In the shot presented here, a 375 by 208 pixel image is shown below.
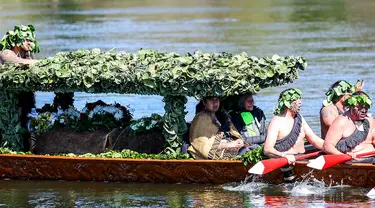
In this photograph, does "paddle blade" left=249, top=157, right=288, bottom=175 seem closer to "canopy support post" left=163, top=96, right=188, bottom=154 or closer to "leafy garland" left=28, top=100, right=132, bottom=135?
"canopy support post" left=163, top=96, right=188, bottom=154

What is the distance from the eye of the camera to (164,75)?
57.3ft

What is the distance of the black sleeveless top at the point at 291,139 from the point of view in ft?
56.3

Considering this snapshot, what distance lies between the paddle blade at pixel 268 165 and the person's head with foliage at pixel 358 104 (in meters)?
1.18

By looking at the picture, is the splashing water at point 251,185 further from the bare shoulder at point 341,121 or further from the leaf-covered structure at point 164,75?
the bare shoulder at point 341,121

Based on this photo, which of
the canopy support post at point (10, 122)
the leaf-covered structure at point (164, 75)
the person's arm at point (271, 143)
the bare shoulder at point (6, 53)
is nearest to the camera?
the person's arm at point (271, 143)

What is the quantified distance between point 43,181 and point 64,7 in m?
43.9

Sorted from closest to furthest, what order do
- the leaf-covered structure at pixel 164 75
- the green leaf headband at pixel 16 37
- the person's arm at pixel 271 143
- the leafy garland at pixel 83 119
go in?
the person's arm at pixel 271 143, the leaf-covered structure at pixel 164 75, the green leaf headband at pixel 16 37, the leafy garland at pixel 83 119

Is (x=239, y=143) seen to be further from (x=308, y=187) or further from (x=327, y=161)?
(x=327, y=161)

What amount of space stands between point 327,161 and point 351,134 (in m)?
0.61

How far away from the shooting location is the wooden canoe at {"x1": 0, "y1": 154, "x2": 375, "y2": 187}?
17062 millimetres

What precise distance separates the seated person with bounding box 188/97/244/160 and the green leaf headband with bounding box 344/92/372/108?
1937 millimetres

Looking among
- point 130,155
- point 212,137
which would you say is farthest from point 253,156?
point 130,155

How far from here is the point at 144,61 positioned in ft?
58.9

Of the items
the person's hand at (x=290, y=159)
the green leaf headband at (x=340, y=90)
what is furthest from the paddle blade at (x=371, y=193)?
the green leaf headband at (x=340, y=90)
